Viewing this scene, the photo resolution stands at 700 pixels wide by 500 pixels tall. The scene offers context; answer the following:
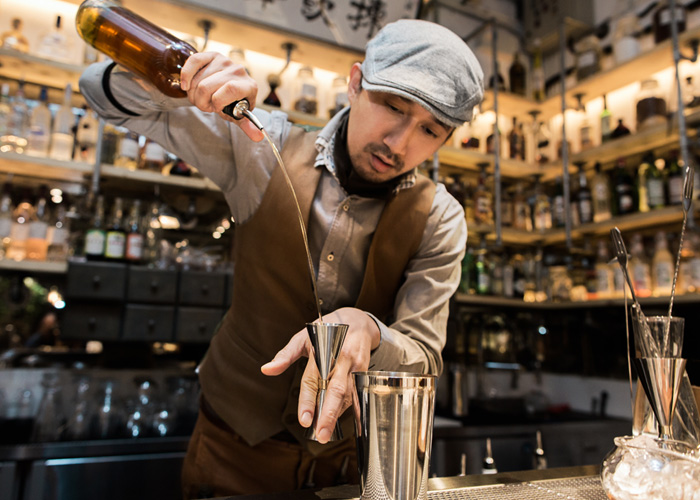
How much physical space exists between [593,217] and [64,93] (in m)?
2.82

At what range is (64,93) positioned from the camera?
2.49 meters

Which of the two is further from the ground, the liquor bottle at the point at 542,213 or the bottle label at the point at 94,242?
the liquor bottle at the point at 542,213

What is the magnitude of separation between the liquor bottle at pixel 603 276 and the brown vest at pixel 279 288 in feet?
6.79

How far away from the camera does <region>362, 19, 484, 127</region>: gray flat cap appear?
3.22ft

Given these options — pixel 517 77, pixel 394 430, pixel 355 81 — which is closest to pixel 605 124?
pixel 517 77

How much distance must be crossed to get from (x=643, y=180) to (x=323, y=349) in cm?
269

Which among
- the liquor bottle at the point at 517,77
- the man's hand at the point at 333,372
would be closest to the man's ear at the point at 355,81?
the man's hand at the point at 333,372

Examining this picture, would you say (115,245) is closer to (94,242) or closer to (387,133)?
(94,242)

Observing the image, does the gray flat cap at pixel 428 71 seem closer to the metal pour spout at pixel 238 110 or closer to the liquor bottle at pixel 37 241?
the metal pour spout at pixel 238 110

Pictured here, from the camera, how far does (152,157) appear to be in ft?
7.86

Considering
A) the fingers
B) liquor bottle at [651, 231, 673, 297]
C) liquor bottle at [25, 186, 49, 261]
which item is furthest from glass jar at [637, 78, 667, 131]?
liquor bottle at [25, 186, 49, 261]

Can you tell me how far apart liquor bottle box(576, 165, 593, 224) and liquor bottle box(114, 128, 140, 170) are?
2380 mm

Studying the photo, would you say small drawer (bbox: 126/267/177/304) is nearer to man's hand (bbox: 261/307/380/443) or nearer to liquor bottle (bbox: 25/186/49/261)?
liquor bottle (bbox: 25/186/49/261)

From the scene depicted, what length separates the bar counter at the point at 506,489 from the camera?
2.31 feet
